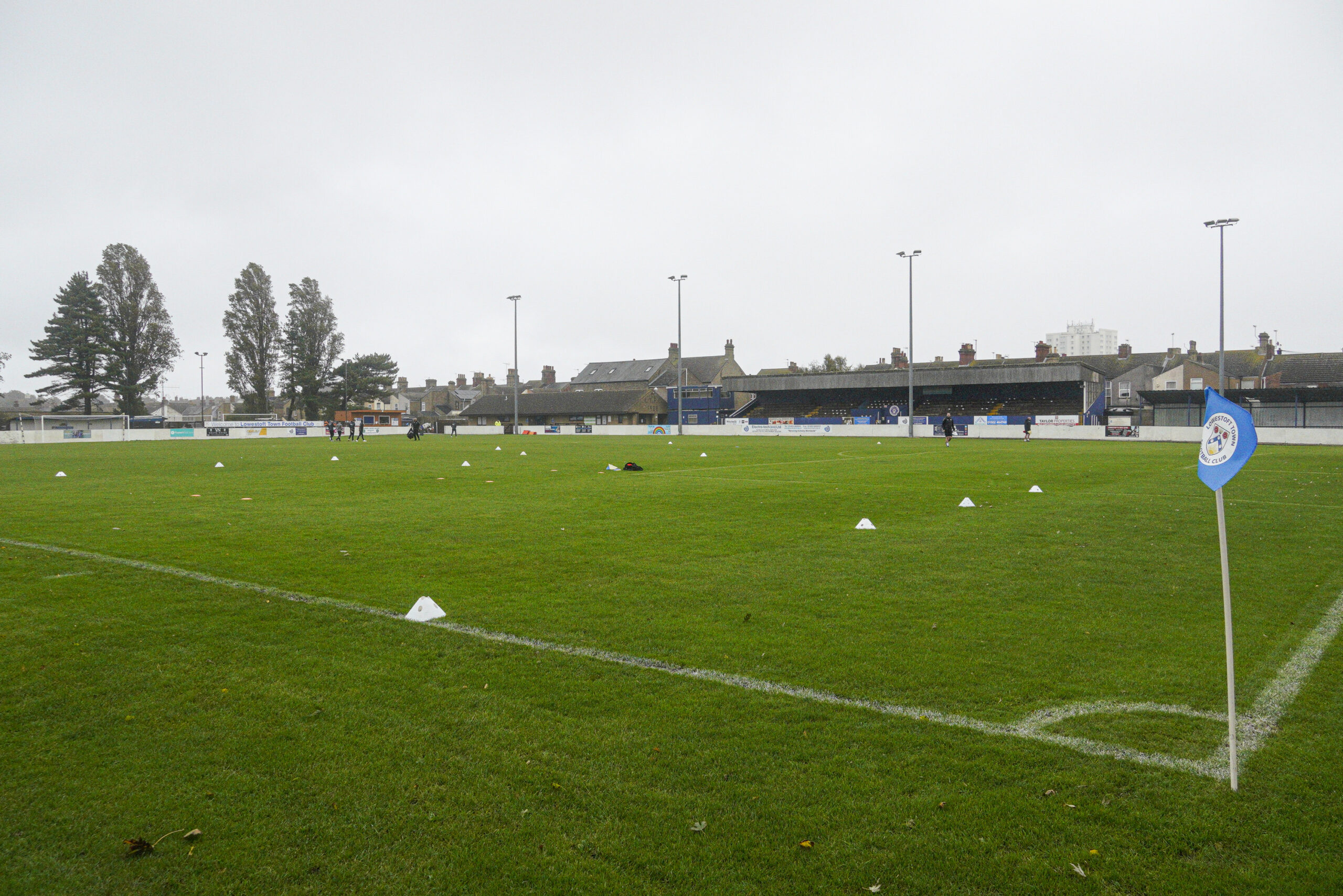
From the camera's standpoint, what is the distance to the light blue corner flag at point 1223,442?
12.5ft

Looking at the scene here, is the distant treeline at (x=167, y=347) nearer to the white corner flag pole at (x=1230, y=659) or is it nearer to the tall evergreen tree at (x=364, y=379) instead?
the tall evergreen tree at (x=364, y=379)

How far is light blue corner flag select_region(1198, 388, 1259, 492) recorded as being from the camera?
3.80m

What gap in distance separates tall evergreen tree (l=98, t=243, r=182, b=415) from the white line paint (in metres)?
82.1

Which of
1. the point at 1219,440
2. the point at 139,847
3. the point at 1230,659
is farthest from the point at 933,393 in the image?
the point at 139,847

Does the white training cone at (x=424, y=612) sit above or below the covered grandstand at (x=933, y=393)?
below

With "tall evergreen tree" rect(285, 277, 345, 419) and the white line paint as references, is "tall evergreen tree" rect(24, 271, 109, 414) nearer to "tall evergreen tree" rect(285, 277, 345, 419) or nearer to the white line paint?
"tall evergreen tree" rect(285, 277, 345, 419)

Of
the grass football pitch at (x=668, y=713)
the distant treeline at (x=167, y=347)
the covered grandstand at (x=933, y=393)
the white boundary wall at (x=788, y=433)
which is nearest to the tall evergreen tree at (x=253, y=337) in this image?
the distant treeline at (x=167, y=347)

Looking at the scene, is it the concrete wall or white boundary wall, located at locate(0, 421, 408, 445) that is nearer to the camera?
the concrete wall

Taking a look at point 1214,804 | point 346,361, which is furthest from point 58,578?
point 346,361

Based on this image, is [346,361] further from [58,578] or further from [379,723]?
→ [379,723]

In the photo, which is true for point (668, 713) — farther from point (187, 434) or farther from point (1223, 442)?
point (187, 434)

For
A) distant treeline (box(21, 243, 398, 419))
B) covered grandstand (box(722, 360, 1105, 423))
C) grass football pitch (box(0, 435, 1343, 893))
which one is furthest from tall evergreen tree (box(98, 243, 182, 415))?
grass football pitch (box(0, 435, 1343, 893))

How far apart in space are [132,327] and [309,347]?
15413 mm

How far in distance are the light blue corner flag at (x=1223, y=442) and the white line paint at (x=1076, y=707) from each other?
1.44 meters
